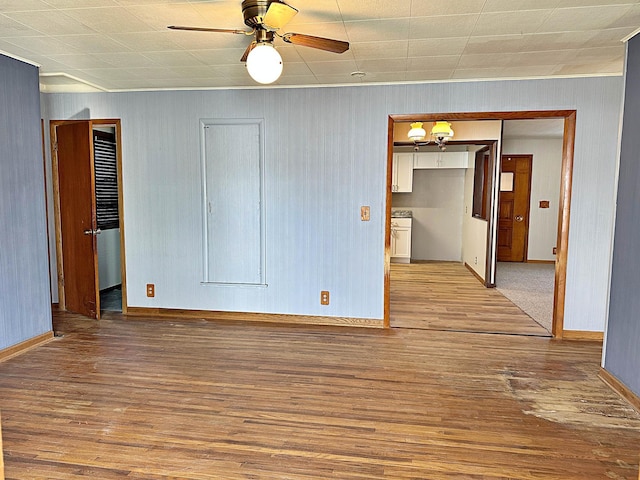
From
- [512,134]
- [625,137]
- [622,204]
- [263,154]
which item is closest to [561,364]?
[622,204]

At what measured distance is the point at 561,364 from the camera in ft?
11.2

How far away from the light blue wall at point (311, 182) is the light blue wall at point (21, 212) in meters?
0.96

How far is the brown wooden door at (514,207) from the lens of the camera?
8.59 metres

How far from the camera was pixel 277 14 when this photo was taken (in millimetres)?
2193

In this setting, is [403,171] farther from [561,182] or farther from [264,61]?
[264,61]

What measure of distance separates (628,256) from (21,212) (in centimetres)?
455

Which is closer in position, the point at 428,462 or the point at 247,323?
the point at 428,462

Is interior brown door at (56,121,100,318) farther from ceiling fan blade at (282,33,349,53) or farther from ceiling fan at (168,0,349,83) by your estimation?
ceiling fan blade at (282,33,349,53)

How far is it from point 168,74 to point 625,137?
12.0 feet

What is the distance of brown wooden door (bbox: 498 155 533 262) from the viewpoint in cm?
859

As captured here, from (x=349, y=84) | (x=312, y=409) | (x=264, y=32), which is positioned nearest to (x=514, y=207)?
(x=349, y=84)

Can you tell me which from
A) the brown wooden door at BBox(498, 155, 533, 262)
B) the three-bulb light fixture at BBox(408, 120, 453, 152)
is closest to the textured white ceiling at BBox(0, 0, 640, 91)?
the three-bulb light fixture at BBox(408, 120, 453, 152)

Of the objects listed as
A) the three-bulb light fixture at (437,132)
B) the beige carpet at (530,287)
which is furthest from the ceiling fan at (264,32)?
the beige carpet at (530,287)

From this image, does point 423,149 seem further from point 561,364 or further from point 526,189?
point 561,364
